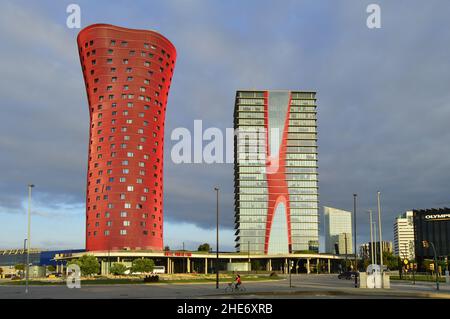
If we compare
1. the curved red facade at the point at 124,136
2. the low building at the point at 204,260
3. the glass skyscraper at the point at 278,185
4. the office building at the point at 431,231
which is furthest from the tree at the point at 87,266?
the glass skyscraper at the point at 278,185

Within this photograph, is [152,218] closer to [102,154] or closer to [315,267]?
[102,154]

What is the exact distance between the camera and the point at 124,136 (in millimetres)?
134250

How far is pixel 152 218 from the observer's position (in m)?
135

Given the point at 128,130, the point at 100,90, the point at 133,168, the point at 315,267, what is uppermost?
the point at 100,90

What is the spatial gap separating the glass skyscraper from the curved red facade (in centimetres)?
6026

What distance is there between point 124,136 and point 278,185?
80.3m

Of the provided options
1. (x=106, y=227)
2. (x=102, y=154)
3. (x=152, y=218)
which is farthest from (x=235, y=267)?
(x=102, y=154)

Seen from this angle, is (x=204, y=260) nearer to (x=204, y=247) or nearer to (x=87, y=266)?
(x=204, y=247)

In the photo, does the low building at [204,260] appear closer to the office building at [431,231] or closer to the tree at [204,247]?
the tree at [204,247]

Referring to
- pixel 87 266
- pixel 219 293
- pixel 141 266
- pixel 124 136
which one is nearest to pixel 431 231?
pixel 141 266

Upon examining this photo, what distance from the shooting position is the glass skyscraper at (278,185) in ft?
625

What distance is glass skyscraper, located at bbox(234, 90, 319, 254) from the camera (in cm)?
19050

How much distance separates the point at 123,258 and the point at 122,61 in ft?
180

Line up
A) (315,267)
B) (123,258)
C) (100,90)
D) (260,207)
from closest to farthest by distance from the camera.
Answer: (123,258) → (100,90) → (315,267) → (260,207)
